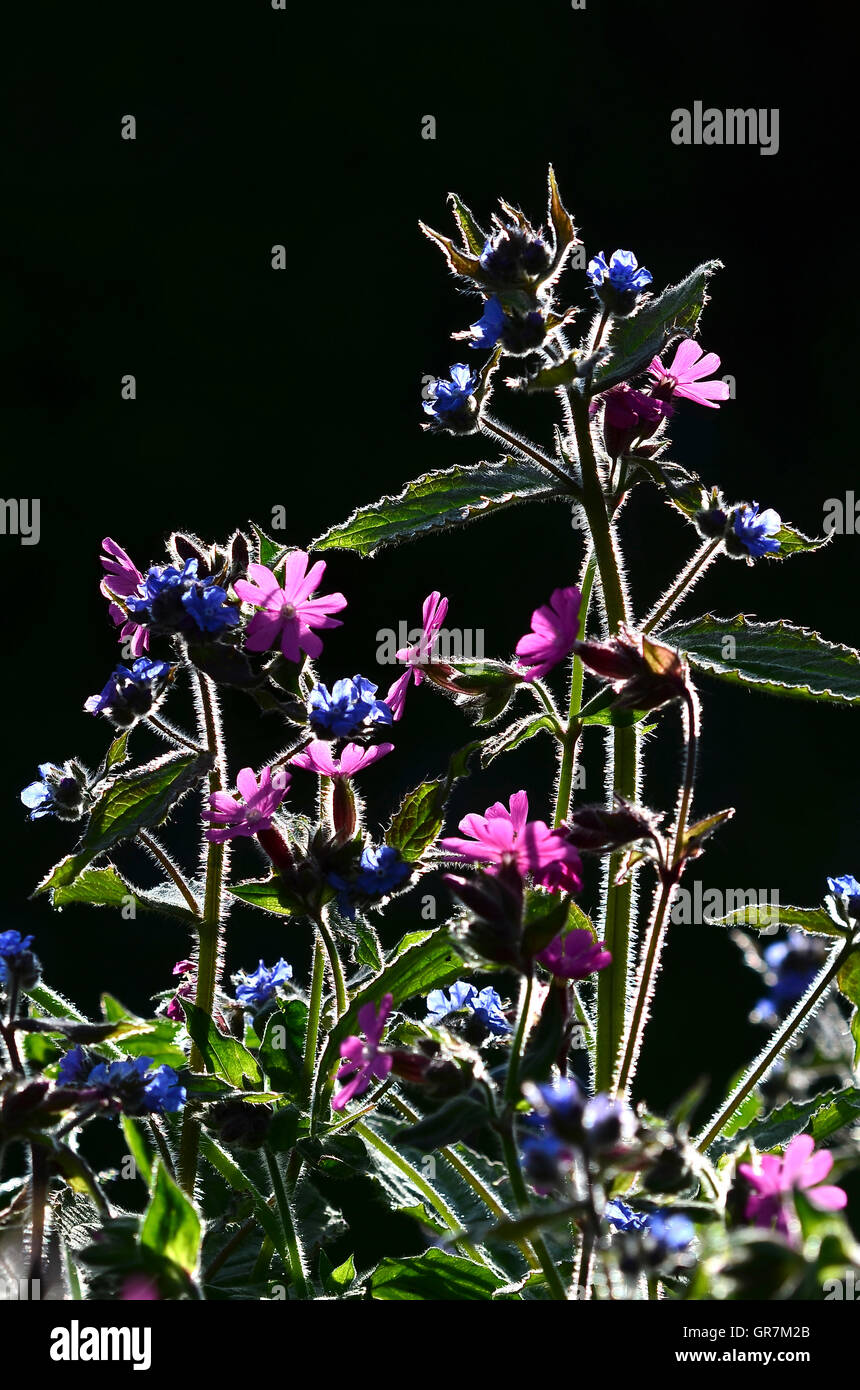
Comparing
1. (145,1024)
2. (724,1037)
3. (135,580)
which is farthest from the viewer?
(724,1037)

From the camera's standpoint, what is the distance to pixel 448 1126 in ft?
1.30

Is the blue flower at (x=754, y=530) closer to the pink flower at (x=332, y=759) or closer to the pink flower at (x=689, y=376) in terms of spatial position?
the pink flower at (x=689, y=376)

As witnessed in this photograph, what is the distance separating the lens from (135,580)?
62 cm

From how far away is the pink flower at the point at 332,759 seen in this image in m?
0.55

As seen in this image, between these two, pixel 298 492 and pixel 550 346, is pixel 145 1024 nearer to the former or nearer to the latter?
pixel 550 346

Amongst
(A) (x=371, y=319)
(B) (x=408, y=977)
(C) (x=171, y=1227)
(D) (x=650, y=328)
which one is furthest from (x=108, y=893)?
(A) (x=371, y=319)

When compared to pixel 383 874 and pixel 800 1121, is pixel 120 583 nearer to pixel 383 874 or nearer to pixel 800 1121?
pixel 383 874

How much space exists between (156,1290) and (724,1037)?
3.92 feet

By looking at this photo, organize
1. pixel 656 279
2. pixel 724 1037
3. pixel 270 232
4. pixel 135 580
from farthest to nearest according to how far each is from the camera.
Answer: pixel 270 232
pixel 656 279
pixel 724 1037
pixel 135 580

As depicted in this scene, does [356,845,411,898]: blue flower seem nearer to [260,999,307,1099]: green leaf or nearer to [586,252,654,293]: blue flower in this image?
[260,999,307,1099]: green leaf

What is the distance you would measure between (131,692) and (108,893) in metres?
0.10

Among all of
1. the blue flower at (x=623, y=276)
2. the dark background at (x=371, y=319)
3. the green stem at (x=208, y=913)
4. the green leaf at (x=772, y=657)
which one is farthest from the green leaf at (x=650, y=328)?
the dark background at (x=371, y=319)

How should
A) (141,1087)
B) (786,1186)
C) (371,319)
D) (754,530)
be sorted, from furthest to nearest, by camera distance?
(371,319), (754,530), (141,1087), (786,1186)
